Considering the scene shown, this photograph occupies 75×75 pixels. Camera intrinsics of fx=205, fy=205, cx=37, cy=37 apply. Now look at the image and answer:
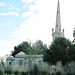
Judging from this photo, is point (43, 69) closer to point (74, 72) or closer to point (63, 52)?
point (74, 72)

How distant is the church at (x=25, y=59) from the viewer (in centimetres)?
2532

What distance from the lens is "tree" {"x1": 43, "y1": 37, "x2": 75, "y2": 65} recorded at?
113 ft

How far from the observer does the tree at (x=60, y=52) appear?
113 feet

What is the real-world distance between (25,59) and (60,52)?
32.5 ft

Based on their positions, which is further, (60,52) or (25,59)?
(25,59)

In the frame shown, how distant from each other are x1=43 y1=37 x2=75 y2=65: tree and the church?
2738 mm

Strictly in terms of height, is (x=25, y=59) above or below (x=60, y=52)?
below

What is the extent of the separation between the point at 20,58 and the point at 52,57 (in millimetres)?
11649

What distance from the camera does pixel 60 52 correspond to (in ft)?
115

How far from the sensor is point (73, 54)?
34.9 meters

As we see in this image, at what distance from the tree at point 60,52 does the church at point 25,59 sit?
2738 millimetres

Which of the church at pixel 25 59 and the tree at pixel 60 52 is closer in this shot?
the church at pixel 25 59

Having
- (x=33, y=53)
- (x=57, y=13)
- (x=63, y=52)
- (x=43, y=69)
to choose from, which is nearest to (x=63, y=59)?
(x=63, y=52)

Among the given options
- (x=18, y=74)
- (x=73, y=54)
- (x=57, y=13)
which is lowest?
(x=18, y=74)
